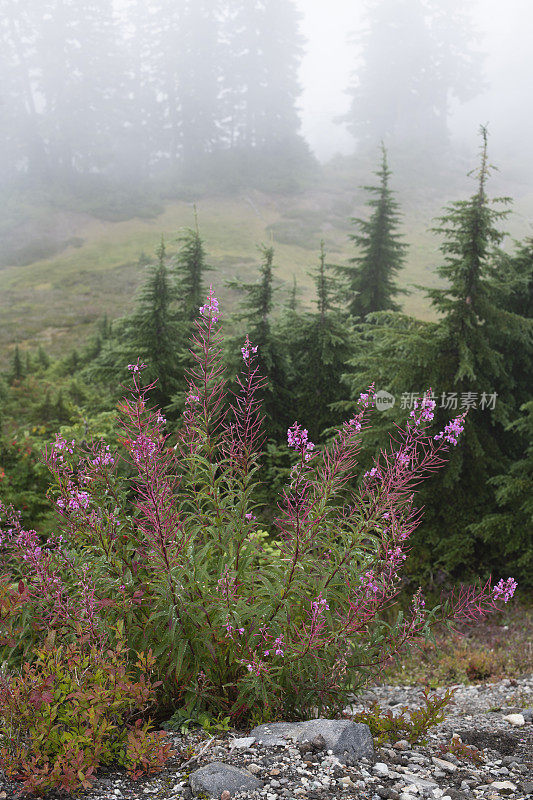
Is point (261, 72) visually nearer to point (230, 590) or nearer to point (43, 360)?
point (43, 360)

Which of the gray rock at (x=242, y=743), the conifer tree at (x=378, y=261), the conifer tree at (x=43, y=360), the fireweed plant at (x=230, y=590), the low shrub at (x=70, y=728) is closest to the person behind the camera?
the low shrub at (x=70, y=728)

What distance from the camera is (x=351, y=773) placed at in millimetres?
2619

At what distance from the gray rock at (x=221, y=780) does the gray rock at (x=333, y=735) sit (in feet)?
1.20

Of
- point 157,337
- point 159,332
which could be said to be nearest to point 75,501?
point 157,337

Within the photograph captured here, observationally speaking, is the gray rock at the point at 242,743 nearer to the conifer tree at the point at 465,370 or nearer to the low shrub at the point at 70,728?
the low shrub at the point at 70,728

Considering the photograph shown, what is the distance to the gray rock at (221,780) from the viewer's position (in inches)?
92.8

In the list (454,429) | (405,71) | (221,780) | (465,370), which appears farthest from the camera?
(405,71)

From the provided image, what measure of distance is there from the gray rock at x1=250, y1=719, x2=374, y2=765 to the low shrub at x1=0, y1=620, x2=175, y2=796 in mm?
618

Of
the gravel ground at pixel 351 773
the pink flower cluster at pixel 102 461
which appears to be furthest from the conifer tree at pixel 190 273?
the gravel ground at pixel 351 773

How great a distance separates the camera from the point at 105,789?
243 cm

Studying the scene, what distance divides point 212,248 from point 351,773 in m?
42.7

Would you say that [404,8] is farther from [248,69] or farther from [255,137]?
[255,137]

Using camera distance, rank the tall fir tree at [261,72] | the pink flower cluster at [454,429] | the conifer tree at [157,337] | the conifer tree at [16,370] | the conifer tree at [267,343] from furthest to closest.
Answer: the tall fir tree at [261,72] < the conifer tree at [16,370] < the conifer tree at [157,337] < the conifer tree at [267,343] < the pink flower cluster at [454,429]

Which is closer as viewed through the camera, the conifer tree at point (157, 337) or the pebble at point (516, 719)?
the pebble at point (516, 719)
